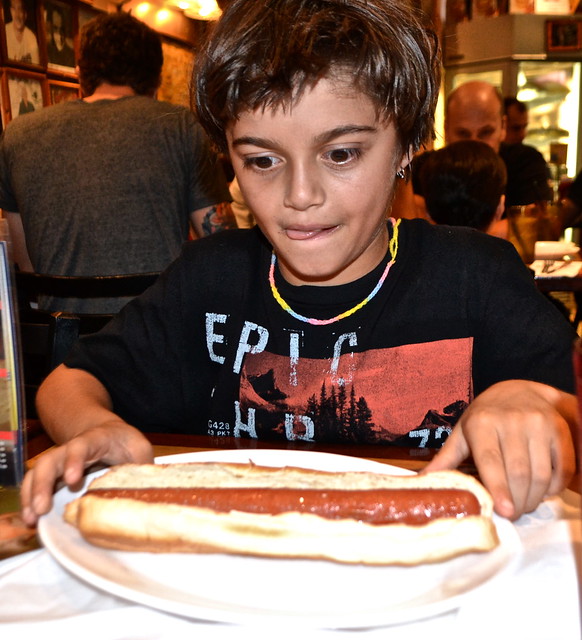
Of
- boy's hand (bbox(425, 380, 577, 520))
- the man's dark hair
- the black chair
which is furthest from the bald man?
boy's hand (bbox(425, 380, 577, 520))

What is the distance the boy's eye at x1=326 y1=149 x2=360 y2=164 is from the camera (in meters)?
1.13

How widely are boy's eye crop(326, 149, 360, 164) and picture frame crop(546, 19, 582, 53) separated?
341 inches

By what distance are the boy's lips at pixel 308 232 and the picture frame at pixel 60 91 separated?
380 centimetres

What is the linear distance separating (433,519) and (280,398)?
0.75 m

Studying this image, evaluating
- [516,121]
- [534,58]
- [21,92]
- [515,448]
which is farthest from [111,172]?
[534,58]

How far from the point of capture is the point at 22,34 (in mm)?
4184

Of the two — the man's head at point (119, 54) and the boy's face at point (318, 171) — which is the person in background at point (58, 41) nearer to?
the man's head at point (119, 54)

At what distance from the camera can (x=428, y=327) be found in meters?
1.41

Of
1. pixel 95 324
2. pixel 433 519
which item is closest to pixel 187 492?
pixel 433 519

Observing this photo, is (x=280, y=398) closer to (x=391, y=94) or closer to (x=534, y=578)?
(x=391, y=94)

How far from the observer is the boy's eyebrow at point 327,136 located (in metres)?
1.09

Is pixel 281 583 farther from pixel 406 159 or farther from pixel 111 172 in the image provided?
pixel 111 172

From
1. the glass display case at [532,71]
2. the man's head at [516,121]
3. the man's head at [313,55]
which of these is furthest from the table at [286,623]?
the glass display case at [532,71]

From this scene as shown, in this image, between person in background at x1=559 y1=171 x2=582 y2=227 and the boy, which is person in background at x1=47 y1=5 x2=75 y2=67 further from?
the boy
